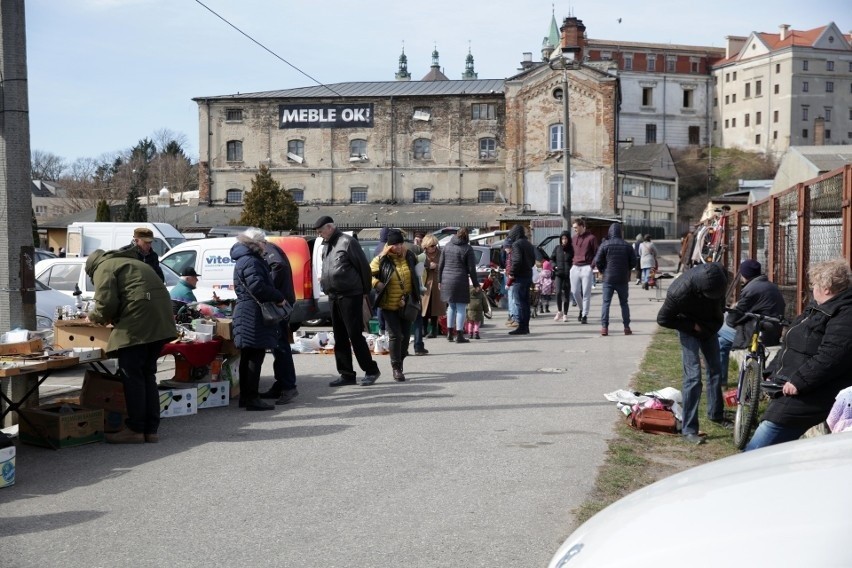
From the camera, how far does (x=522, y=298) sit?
1734 cm

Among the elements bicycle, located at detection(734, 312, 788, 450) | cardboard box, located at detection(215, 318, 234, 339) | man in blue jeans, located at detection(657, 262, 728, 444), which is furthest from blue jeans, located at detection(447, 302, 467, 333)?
bicycle, located at detection(734, 312, 788, 450)

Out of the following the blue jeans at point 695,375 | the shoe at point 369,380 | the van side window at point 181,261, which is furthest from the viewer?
the van side window at point 181,261

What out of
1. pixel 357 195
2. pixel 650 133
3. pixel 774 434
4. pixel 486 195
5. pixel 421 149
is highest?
pixel 650 133

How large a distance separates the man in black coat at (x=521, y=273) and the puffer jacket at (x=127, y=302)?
9.58 metres

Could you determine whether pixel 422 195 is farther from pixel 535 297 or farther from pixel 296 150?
pixel 535 297

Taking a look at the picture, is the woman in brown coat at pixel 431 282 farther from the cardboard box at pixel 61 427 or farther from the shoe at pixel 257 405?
the cardboard box at pixel 61 427

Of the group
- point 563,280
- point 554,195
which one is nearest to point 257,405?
point 563,280

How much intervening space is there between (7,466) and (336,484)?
2.35 meters

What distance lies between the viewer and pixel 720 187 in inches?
3740

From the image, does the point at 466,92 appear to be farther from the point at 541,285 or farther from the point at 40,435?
the point at 40,435

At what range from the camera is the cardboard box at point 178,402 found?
940 centimetres

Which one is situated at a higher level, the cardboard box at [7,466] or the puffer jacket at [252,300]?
the puffer jacket at [252,300]

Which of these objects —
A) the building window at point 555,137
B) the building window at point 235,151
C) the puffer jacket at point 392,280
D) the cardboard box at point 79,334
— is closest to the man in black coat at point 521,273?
the puffer jacket at point 392,280

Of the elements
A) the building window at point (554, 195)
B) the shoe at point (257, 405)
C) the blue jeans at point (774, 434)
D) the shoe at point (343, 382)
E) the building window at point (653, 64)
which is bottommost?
the shoe at point (343, 382)
